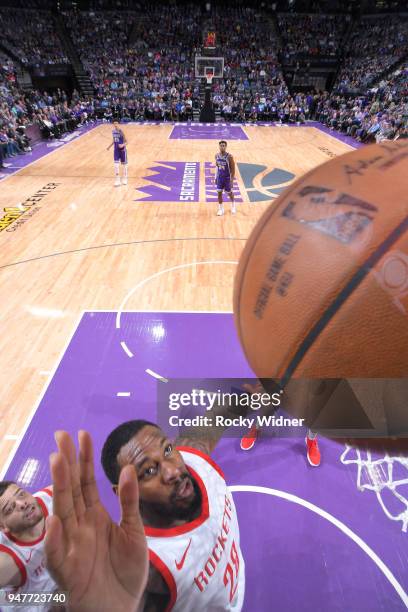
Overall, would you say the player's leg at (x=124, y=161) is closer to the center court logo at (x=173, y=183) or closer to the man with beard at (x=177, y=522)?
the center court logo at (x=173, y=183)

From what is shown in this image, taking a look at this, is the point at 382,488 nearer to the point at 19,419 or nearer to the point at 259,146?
the point at 19,419

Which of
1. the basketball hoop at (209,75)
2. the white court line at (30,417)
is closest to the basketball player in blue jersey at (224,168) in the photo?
the white court line at (30,417)

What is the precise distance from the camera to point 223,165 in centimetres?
684

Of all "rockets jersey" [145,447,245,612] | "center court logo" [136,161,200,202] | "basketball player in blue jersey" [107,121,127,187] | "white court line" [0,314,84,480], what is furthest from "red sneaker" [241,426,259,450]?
Result: "basketball player in blue jersey" [107,121,127,187]

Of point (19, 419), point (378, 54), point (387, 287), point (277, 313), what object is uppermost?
point (378, 54)

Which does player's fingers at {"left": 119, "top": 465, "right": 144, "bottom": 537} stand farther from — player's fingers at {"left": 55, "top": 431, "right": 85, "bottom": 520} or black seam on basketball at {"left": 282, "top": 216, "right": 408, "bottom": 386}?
black seam on basketball at {"left": 282, "top": 216, "right": 408, "bottom": 386}

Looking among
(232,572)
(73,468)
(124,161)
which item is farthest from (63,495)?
(124,161)

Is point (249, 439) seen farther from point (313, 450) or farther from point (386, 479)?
point (386, 479)

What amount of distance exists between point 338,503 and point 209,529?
1.41 meters

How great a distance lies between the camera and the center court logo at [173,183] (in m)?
8.39

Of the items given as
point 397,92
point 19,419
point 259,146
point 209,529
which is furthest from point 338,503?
point 397,92

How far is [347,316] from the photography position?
36.0 inches

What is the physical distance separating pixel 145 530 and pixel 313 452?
1.74m

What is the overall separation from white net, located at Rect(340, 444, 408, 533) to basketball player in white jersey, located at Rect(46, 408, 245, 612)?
1120 millimetres
